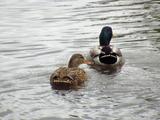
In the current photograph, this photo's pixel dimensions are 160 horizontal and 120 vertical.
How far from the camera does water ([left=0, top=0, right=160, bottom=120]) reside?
1185cm

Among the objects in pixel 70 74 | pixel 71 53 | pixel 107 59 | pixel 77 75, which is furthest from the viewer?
pixel 71 53

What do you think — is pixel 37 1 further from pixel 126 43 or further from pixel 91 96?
pixel 91 96

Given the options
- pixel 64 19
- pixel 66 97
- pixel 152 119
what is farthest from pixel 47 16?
pixel 152 119

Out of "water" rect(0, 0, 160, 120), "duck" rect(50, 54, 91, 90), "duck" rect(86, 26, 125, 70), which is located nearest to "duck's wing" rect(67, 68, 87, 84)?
"duck" rect(50, 54, 91, 90)

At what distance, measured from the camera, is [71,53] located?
57.2ft

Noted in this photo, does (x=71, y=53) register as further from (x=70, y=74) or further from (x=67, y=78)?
(x=67, y=78)

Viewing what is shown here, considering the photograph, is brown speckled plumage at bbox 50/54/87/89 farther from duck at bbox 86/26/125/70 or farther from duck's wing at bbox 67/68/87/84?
duck at bbox 86/26/125/70

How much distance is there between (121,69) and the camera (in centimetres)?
1522

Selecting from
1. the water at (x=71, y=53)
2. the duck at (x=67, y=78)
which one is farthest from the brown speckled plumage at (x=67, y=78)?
the water at (x=71, y=53)

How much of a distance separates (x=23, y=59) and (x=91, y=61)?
83.3 inches

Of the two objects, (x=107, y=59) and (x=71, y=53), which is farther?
(x=71, y=53)

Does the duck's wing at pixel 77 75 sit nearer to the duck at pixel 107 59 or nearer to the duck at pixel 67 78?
the duck at pixel 67 78

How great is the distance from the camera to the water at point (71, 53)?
1185 centimetres

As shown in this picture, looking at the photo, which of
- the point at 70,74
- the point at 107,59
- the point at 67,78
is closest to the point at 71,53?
the point at 107,59
